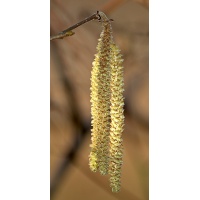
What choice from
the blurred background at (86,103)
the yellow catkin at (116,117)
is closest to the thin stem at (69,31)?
the blurred background at (86,103)

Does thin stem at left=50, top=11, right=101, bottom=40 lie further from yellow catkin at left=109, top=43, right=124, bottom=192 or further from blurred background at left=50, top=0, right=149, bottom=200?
yellow catkin at left=109, top=43, right=124, bottom=192

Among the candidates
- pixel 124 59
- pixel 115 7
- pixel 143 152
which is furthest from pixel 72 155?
pixel 115 7

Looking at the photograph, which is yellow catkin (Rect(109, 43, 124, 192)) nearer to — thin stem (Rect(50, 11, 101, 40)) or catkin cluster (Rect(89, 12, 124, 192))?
catkin cluster (Rect(89, 12, 124, 192))

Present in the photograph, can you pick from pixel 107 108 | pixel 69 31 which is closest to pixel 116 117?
pixel 107 108

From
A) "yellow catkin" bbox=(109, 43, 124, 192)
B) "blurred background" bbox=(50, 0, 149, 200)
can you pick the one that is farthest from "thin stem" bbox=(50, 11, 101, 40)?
"yellow catkin" bbox=(109, 43, 124, 192)

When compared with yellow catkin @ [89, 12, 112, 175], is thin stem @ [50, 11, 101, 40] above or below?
above

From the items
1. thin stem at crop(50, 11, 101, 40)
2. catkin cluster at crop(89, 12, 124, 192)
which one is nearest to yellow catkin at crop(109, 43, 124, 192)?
catkin cluster at crop(89, 12, 124, 192)

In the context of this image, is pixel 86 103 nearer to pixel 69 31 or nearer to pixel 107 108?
pixel 107 108
